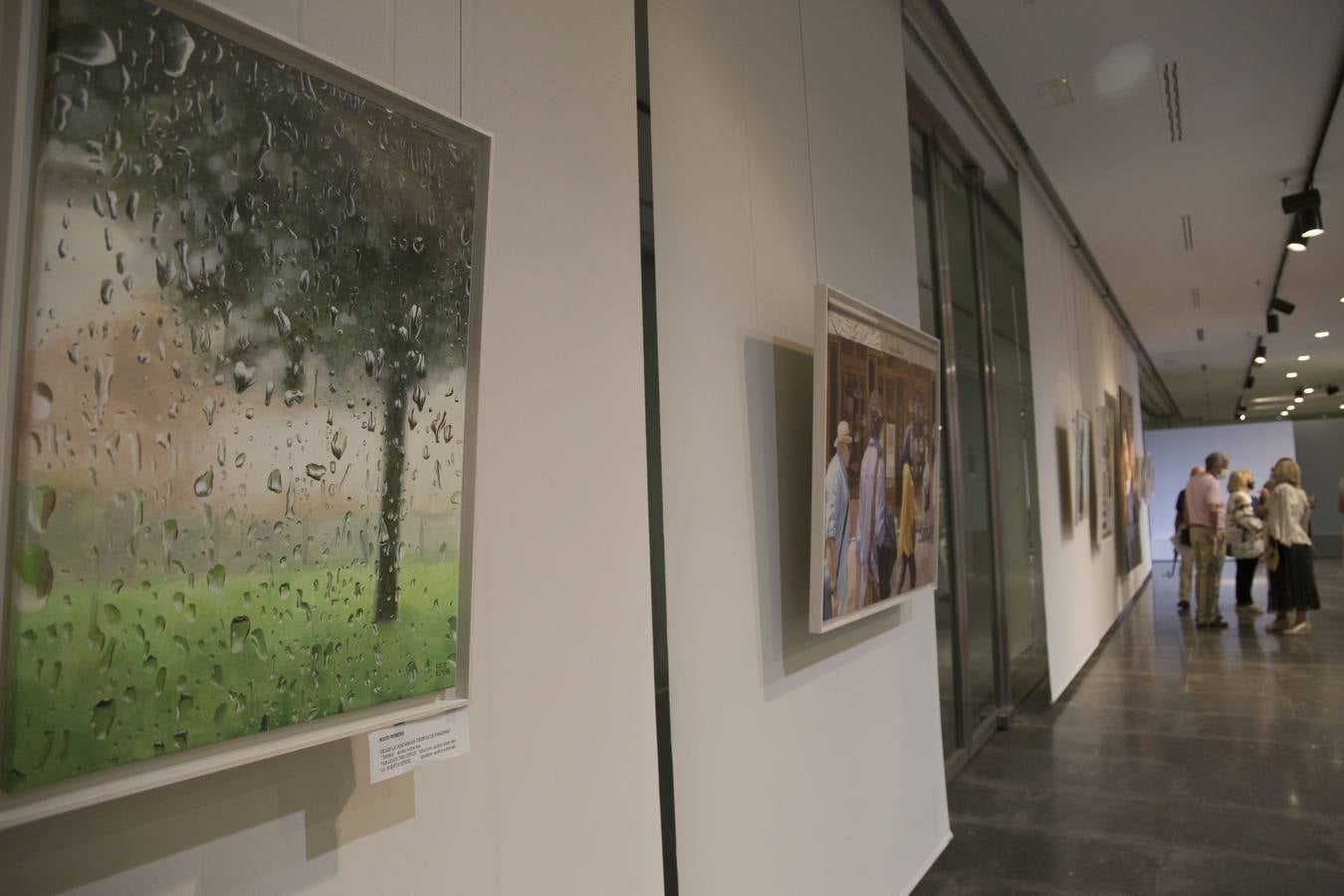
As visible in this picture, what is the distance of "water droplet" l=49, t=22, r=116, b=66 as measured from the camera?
36.0 inches

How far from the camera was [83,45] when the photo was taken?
0.93m

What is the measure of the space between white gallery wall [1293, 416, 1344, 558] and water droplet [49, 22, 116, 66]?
26.1 meters

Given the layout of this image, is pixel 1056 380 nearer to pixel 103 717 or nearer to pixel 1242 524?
pixel 1242 524

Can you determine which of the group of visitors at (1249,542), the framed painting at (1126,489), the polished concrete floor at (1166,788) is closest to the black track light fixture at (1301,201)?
the group of visitors at (1249,542)

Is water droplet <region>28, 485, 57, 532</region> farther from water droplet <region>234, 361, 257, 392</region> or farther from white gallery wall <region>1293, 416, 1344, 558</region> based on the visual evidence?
white gallery wall <region>1293, 416, 1344, 558</region>

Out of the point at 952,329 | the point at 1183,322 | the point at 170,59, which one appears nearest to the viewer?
the point at 170,59

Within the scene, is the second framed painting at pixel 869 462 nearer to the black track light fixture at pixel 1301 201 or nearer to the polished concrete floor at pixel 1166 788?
the polished concrete floor at pixel 1166 788

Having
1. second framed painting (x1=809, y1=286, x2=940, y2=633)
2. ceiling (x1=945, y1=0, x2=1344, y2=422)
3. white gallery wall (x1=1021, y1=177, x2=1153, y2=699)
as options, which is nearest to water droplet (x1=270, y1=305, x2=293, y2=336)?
second framed painting (x1=809, y1=286, x2=940, y2=633)

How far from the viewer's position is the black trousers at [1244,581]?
10820 mm

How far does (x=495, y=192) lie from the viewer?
167 centimetres

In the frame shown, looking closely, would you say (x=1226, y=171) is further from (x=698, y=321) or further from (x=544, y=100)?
(x=544, y=100)

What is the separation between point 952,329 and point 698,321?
11.8 ft

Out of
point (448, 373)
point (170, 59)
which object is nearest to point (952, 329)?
point (448, 373)

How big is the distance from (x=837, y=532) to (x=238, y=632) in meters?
1.94
